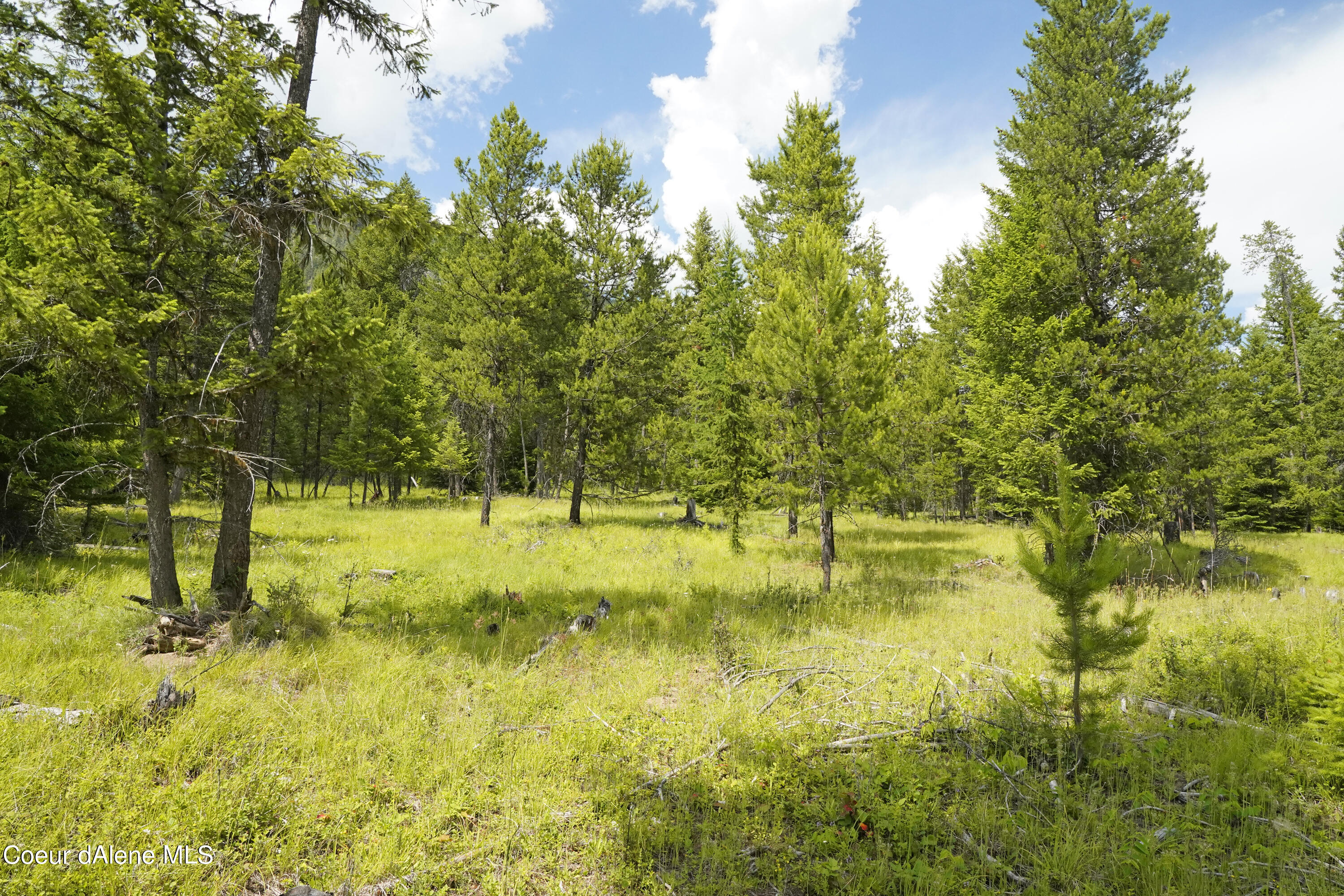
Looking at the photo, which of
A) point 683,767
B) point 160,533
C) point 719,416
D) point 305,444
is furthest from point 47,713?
point 305,444

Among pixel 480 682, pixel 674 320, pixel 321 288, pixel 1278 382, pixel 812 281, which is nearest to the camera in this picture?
pixel 480 682

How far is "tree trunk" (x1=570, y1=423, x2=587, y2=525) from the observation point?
20438 mm

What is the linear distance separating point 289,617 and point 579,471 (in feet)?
45.8

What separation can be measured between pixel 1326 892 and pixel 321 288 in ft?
34.6

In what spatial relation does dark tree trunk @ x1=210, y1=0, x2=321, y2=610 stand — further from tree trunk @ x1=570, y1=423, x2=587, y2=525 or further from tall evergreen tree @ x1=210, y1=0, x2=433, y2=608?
tree trunk @ x1=570, y1=423, x2=587, y2=525

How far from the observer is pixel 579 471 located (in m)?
20.7

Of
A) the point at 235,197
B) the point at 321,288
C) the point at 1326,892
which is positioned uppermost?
the point at 235,197

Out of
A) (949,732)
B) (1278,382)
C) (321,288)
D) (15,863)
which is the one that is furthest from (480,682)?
(1278,382)

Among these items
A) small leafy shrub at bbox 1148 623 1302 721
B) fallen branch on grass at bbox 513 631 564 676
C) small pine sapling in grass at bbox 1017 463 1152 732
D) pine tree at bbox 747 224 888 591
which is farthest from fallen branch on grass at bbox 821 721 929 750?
pine tree at bbox 747 224 888 591

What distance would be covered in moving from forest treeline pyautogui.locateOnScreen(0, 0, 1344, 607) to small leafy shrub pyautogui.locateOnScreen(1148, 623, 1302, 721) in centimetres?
541

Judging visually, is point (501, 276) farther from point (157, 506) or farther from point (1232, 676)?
point (1232, 676)

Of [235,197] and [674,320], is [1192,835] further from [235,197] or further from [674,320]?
[674,320]

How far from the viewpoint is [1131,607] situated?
465 centimetres

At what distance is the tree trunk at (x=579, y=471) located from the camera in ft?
67.1
